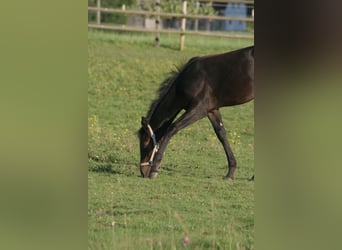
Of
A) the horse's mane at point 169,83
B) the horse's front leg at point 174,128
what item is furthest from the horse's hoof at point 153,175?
the horse's mane at point 169,83

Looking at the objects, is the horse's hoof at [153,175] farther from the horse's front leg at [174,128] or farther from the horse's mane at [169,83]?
the horse's mane at [169,83]

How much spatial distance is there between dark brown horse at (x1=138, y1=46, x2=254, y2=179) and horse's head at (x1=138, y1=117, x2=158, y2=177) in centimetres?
34

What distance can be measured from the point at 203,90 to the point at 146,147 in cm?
154

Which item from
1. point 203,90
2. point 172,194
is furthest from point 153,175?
point 203,90

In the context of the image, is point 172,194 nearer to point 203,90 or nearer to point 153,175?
point 153,175

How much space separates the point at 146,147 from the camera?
4074 mm

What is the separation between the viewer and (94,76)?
8062 mm

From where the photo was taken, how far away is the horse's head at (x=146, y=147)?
3766 millimetres

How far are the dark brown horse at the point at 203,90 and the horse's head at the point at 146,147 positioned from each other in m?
0.34

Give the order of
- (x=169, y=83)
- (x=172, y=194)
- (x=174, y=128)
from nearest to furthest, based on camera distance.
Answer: (x=172, y=194) → (x=174, y=128) → (x=169, y=83)
